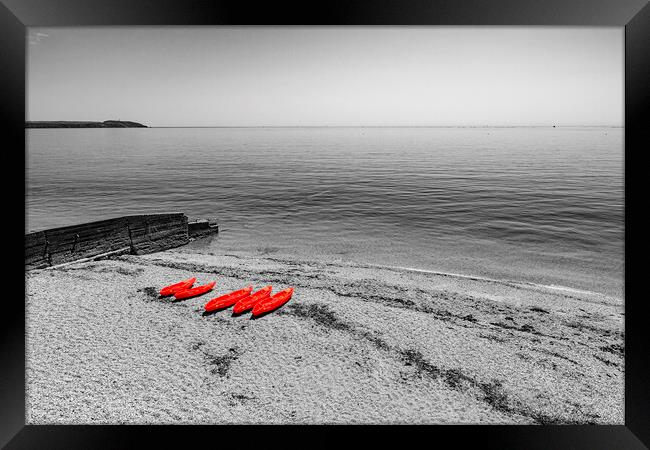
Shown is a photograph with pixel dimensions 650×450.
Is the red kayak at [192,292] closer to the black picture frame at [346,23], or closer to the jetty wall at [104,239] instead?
the jetty wall at [104,239]

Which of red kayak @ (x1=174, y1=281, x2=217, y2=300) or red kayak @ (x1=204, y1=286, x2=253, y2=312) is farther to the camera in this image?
red kayak @ (x1=174, y1=281, x2=217, y2=300)

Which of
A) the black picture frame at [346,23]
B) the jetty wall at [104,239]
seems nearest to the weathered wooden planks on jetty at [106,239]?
the jetty wall at [104,239]

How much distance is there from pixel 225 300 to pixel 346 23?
523 centimetres

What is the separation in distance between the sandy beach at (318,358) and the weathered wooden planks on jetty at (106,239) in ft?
1.68

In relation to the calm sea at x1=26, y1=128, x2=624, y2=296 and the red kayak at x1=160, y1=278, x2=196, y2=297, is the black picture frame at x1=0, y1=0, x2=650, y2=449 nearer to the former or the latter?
the red kayak at x1=160, y1=278, x2=196, y2=297

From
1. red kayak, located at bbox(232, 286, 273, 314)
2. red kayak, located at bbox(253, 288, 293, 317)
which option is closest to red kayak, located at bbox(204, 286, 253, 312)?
red kayak, located at bbox(232, 286, 273, 314)

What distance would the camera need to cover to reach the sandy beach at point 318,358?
443cm

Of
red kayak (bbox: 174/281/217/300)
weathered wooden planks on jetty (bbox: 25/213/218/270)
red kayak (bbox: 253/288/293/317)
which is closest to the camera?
red kayak (bbox: 253/288/293/317)

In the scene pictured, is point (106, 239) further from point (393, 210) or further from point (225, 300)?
point (393, 210)

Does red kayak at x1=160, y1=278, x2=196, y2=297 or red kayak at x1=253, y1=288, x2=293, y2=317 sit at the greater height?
red kayak at x1=160, y1=278, x2=196, y2=297

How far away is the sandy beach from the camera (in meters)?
4.43

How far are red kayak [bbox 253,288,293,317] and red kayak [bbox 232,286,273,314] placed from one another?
0.33 ft

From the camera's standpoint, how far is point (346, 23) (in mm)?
2629

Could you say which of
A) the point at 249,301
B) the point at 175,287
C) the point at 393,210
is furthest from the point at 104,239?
the point at 393,210
